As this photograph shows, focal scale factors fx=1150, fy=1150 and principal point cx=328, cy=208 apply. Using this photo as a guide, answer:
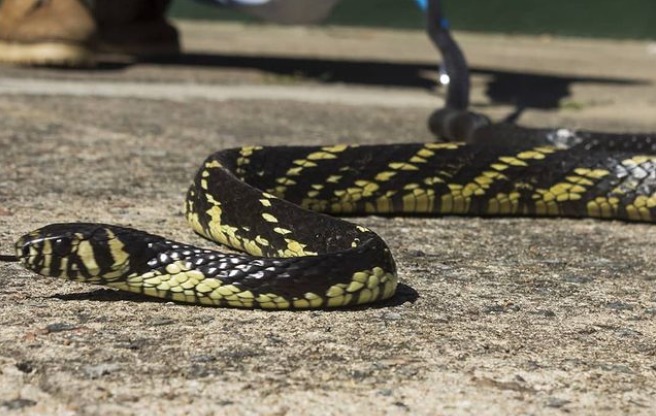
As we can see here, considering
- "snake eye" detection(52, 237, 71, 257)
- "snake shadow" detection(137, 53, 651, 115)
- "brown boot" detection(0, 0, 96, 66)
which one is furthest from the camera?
"snake shadow" detection(137, 53, 651, 115)

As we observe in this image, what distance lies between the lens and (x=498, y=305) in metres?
2.85

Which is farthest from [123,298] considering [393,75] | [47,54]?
[393,75]

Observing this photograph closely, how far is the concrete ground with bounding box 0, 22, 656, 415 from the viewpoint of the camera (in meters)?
2.16

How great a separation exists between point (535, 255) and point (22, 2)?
18.4ft

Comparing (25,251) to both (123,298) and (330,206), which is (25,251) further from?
(330,206)

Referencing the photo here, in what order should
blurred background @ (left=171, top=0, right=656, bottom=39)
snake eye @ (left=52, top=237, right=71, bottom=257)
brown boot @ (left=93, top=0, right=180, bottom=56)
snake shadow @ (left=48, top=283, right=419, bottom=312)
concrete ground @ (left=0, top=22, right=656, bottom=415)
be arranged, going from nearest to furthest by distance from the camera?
concrete ground @ (left=0, top=22, right=656, bottom=415) → snake eye @ (left=52, top=237, right=71, bottom=257) → snake shadow @ (left=48, top=283, right=419, bottom=312) → brown boot @ (left=93, top=0, right=180, bottom=56) → blurred background @ (left=171, top=0, right=656, bottom=39)

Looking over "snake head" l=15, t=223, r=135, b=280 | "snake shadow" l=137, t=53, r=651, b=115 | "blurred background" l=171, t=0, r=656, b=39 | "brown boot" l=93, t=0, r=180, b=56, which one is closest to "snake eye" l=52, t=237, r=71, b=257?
"snake head" l=15, t=223, r=135, b=280

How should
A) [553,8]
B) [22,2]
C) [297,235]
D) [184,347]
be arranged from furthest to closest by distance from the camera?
[553,8] < [22,2] < [297,235] < [184,347]

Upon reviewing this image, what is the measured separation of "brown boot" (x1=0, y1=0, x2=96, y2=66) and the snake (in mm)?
3087

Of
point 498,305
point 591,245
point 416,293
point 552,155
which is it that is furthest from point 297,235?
point 552,155

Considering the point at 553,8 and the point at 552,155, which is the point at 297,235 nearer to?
the point at 552,155

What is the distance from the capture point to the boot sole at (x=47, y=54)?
770 cm

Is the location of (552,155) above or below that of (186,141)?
above

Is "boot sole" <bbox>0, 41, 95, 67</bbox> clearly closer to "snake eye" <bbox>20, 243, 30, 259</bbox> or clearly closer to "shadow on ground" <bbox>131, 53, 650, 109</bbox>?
"shadow on ground" <bbox>131, 53, 650, 109</bbox>
